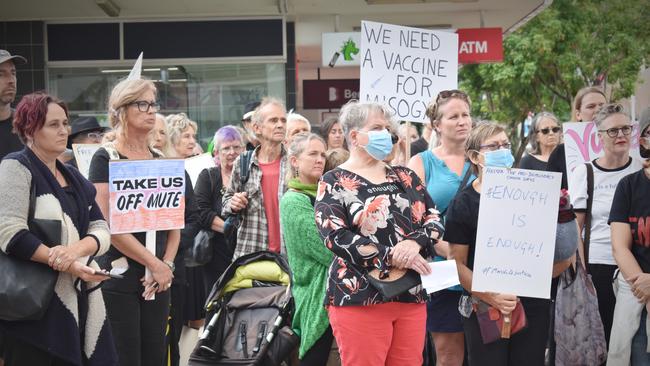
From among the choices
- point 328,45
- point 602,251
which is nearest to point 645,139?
point 602,251

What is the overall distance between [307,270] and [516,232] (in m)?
1.41

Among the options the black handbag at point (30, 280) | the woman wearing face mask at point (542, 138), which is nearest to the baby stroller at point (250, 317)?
the black handbag at point (30, 280)

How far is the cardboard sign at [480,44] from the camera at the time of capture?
14477mm

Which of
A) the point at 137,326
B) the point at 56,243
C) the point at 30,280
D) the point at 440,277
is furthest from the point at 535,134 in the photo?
the point at 30,280

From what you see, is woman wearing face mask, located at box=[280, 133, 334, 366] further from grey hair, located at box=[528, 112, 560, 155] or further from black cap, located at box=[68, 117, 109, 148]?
grey hair, located at box=[528, 112, 560, 155]

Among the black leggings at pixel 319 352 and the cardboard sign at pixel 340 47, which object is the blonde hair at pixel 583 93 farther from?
the cardboard sign at pixel 340 47

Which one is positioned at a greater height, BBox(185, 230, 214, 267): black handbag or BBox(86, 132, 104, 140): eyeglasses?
BBox(86, 132, 104, 140): eyeglasses

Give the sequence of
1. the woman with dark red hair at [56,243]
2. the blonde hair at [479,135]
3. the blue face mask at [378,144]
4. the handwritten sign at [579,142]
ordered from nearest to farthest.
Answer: the woman with dark red hair at [56,243]
the blue face mask at [378,144]
the blonde hair at [479,135]
the handwritten sign at [579,142]

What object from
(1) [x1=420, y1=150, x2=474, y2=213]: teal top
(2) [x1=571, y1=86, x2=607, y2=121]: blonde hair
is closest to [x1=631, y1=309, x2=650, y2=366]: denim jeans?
(1) [x1=420, y1=150, x2=474, y2=213]: teal top

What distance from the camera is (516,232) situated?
489 cm

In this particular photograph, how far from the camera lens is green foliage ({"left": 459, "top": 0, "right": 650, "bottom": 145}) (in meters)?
23.3

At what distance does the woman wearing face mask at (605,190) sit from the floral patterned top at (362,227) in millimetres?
2007

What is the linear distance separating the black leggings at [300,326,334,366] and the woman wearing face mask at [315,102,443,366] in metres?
0.93

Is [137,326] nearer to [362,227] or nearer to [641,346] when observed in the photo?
[362,227]
